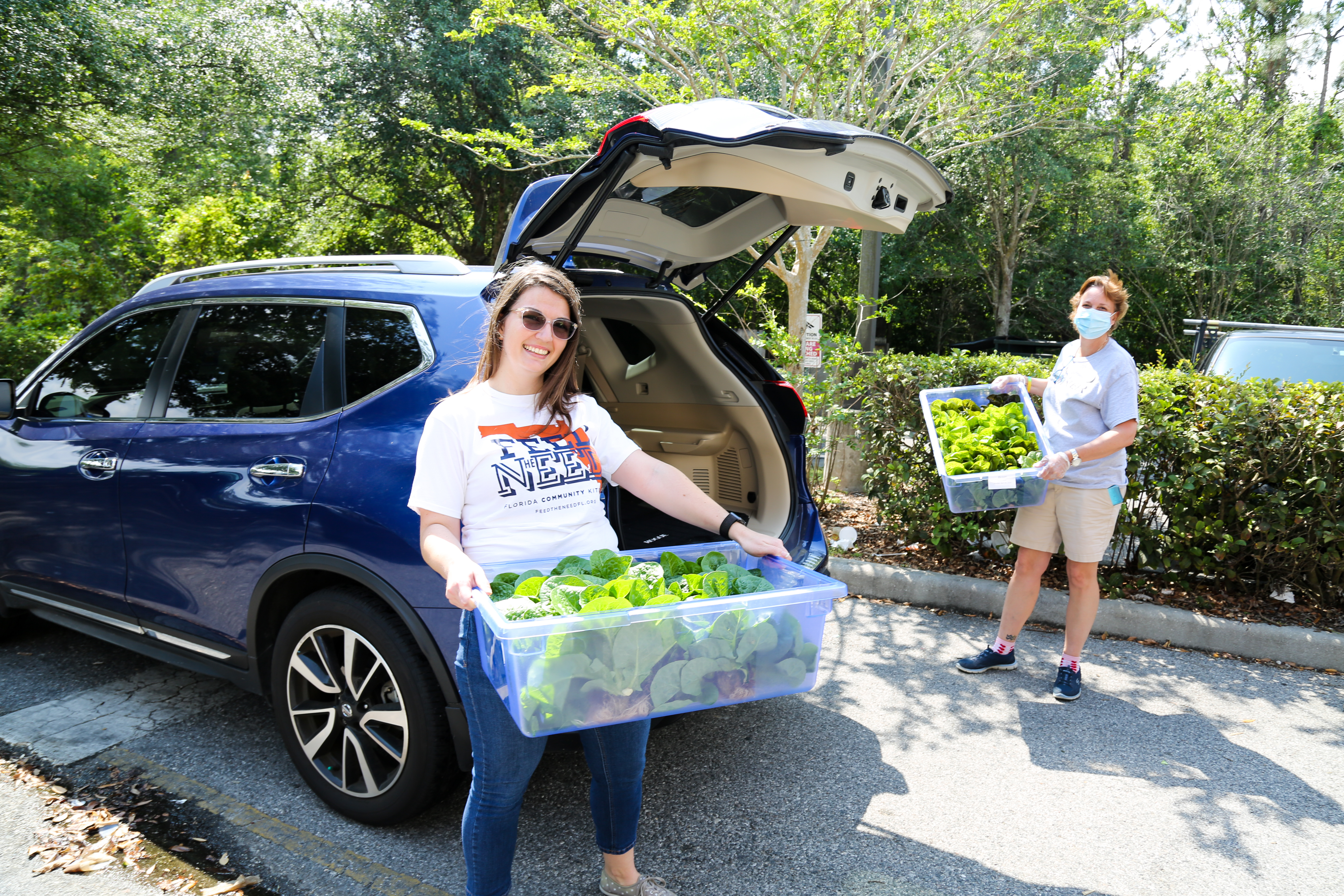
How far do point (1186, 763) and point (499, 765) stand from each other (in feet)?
9.36

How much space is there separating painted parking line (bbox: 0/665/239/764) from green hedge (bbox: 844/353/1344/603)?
4326mm

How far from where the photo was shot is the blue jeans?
207 cm

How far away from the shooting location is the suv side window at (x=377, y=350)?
2.82m

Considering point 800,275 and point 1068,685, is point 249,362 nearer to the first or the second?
point 1068,685

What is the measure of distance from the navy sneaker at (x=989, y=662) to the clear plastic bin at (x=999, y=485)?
30.4 inches

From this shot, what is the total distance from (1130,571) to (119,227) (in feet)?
48.8

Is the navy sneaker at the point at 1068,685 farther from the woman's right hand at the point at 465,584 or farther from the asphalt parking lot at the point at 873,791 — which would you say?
the woman's right hand at the point at 465,584

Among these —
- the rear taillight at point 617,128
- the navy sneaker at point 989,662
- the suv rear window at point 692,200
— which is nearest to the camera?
the rear taillight at point 617,128

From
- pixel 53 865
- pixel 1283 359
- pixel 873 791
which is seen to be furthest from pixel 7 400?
pixel 1283 359

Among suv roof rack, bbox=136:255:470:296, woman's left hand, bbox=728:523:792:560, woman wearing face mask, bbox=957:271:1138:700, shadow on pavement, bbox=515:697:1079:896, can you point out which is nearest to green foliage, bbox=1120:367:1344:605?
woman wearing face mask, bbox=957:271:1138:700

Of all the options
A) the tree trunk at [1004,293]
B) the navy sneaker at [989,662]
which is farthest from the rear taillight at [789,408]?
the tree trunk at [1004,293]

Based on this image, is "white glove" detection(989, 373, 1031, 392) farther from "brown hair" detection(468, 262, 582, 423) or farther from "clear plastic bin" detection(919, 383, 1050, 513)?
"brown hair" detection(468, 262, 582, 423)

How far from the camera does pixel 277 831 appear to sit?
2875 mm

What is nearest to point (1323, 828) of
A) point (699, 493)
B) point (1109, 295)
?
point (1109, 295)
